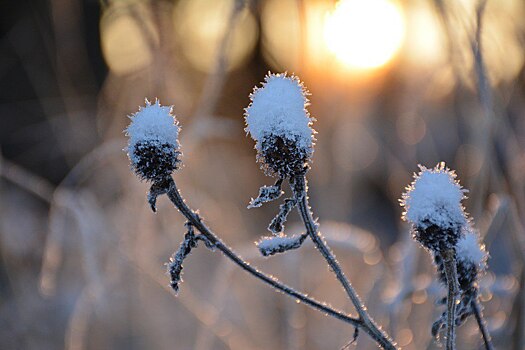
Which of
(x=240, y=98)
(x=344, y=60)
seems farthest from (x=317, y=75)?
(x=240, y=98)

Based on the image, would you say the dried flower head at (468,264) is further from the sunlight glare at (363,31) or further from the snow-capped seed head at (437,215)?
the sunlight glare at (363,31)

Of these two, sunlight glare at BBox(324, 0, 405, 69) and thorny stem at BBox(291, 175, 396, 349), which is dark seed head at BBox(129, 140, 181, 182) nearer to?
thorny stem at BBox(291, 175, 396, 349)

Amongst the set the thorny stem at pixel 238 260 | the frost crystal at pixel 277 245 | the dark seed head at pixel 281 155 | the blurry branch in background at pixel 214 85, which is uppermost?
the blurry branch in background at pixel 214 85

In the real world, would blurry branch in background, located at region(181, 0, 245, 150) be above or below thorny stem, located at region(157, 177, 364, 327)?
above

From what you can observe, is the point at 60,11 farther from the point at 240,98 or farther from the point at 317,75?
the point at 240,98

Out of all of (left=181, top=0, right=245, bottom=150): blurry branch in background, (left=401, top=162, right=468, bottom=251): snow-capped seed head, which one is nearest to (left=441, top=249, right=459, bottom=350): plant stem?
(left=401, top=162, right=468, bottom=251): snow-capped seed head

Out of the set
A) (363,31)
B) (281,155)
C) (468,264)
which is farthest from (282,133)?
(363,31)

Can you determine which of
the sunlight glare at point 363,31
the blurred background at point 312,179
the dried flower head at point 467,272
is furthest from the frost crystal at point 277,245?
the sunlight glare at point 363,31
